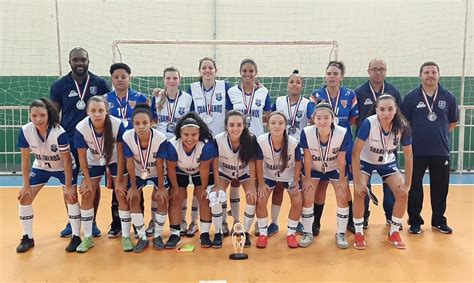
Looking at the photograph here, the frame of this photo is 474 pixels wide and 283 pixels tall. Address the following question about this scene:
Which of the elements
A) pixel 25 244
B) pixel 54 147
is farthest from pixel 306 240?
pixel 25 244

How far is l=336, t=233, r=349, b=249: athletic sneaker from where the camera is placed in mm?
3885

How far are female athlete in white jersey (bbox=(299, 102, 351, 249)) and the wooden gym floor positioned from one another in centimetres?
26

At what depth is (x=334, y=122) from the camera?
3.96m

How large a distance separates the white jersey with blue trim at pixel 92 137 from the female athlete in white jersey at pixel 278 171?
133 cm

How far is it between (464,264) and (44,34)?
8.30 m

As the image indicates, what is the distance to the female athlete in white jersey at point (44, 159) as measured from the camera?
3.81 m

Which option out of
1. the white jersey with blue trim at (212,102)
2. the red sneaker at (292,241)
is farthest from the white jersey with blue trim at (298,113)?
the red sneaker at (292,241)

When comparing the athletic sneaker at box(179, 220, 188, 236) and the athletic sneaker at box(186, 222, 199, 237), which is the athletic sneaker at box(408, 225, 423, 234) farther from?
the athletic sneaker at box(179, 220, 188, 236)

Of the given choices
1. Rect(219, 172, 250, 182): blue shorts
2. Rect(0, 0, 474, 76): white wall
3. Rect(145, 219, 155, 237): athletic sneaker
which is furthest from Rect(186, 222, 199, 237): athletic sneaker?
Rect(0, 0, 474, 76): white wall

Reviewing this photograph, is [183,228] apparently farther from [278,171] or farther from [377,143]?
[377,143]

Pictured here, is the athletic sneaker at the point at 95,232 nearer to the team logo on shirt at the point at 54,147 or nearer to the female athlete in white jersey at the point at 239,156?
the team logo on shirt at the point at 54,147

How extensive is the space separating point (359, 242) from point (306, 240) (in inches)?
19.3

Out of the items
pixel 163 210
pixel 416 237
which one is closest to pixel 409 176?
pixel 416 237

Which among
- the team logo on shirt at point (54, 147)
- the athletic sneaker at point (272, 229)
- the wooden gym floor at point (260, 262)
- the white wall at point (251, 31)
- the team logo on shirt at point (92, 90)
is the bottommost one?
the wooden gym floor at point (260, 262)
